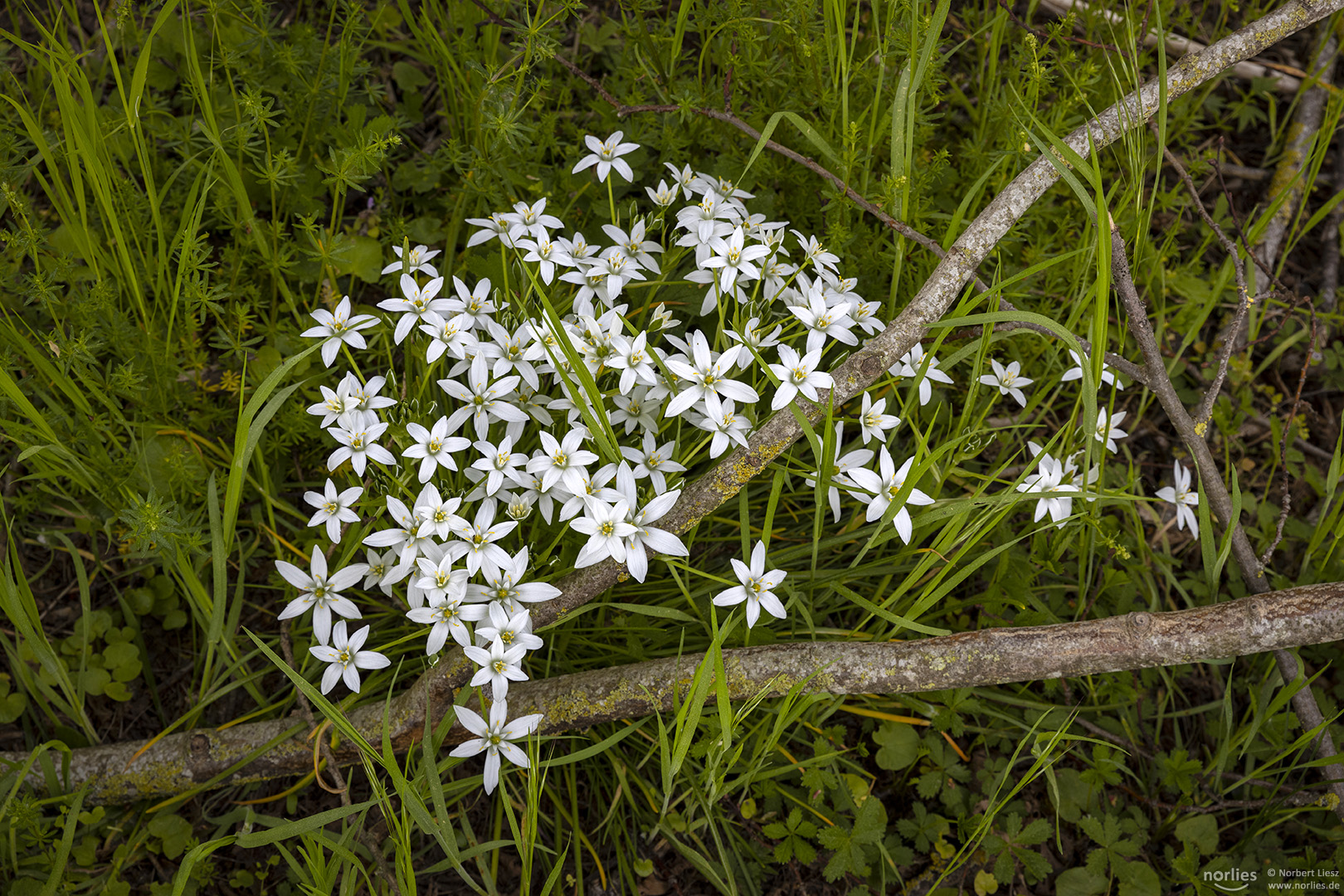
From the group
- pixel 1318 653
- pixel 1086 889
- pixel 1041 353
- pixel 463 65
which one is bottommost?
pixel 1086 889

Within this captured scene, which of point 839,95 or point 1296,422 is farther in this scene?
point 1296,422

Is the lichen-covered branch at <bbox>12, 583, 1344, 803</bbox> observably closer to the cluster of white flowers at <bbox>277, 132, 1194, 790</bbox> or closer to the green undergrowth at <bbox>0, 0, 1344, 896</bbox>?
the green undergrowth at <bbox>0, 0, 1344, 896</bbox>

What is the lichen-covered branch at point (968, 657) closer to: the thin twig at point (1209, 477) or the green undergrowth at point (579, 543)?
the green undergrowth at point (579, 543)

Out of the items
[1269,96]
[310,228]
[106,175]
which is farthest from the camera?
[1269,96]

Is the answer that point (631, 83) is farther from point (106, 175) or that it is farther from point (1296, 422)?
point (1296, 422)

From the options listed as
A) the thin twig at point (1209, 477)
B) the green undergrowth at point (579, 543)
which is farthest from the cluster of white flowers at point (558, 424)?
the thin twig at point (1209, 477)

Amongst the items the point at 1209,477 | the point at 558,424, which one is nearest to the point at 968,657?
the point at 1209,477

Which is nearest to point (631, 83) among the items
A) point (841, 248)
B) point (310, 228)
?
point (841, 248)
